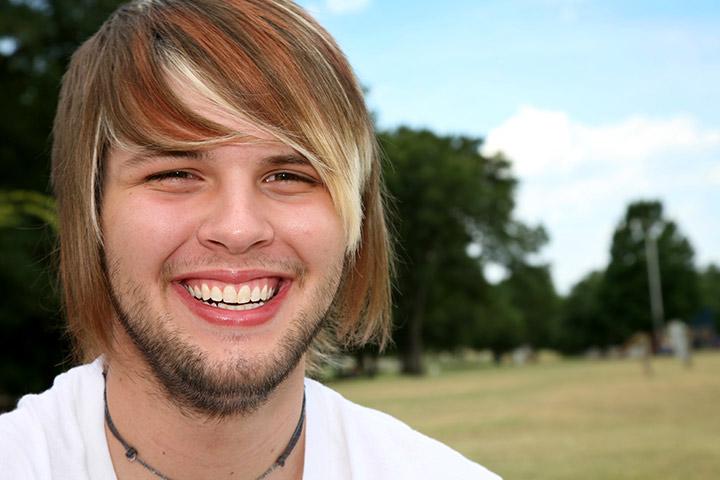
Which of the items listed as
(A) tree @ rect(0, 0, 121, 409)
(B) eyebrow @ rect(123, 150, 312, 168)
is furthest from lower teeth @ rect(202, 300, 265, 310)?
(A) tree @ rect(0, 0, 121, 409)

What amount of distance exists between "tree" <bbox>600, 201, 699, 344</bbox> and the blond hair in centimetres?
7858

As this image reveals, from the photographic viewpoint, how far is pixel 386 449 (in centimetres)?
233

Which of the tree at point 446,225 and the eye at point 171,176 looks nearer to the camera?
the eye at point 171,176

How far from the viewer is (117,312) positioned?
2.24 m

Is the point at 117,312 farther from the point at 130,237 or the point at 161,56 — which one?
the point at 161,56

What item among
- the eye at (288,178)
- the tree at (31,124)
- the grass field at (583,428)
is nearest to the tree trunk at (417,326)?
the grass field at (583,428)

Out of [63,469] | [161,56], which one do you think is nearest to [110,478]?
[63,469]

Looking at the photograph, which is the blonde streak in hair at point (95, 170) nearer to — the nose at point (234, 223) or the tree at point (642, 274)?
the nose at point (234, 223)

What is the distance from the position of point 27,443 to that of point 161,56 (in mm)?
1049

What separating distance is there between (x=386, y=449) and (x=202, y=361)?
23.7 inches

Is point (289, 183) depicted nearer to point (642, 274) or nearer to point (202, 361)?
point (202, 361)

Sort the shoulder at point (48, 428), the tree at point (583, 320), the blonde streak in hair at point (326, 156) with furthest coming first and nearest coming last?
the tree at point (583, 320) → the blonde streak in hair at point (326, 156) → the shoulder at point (48, 428)

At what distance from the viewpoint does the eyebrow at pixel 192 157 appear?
2.11 metres

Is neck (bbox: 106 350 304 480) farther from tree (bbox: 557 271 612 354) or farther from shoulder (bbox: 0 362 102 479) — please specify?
tree (bbox: 557 271 612 354)
